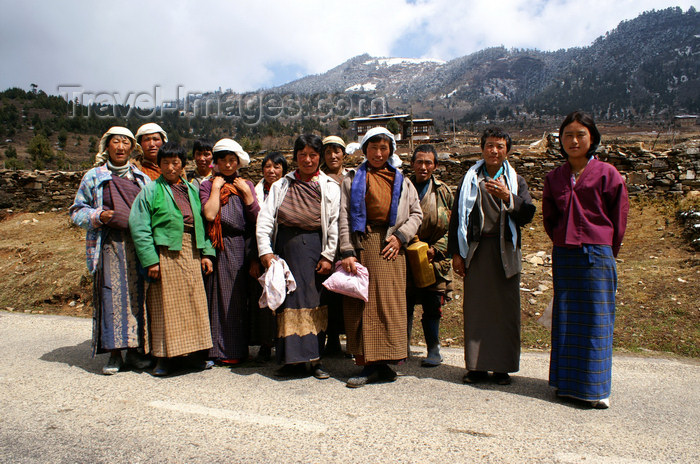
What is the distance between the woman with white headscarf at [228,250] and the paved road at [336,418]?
0.29 meters

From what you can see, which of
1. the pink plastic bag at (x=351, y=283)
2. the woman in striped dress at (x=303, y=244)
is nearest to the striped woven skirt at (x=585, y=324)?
the pink plastic bag at (x=351, y=283)

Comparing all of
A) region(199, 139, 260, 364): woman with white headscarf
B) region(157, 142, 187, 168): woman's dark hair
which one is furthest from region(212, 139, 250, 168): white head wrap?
region(157, 142, 187, 168): woman's dark hair

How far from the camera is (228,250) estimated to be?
12.8ft

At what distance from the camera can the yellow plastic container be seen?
3.53 m

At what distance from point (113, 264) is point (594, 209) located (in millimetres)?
3699

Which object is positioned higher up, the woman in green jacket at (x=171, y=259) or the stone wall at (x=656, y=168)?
the stone wall at (x=656, y=168)

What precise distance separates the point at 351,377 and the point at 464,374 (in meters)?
0.92

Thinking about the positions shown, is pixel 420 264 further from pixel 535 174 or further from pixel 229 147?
pixel 535 174

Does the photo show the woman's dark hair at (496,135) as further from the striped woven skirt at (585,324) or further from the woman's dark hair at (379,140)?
the striped woven skirt at (585,324)

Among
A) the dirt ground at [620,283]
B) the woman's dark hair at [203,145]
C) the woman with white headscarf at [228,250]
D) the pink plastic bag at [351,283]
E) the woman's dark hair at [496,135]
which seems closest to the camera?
the pink plastic bag at [351,283]

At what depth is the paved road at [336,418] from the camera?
2.29m

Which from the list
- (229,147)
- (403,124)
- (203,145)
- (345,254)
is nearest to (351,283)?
(345,254)

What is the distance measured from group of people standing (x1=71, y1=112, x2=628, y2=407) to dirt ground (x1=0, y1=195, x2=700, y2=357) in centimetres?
168

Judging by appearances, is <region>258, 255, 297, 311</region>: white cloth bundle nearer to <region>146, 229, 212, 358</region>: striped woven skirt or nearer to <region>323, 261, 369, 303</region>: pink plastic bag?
<region>323, 261, 369, 303</region>: pink plastic bag
